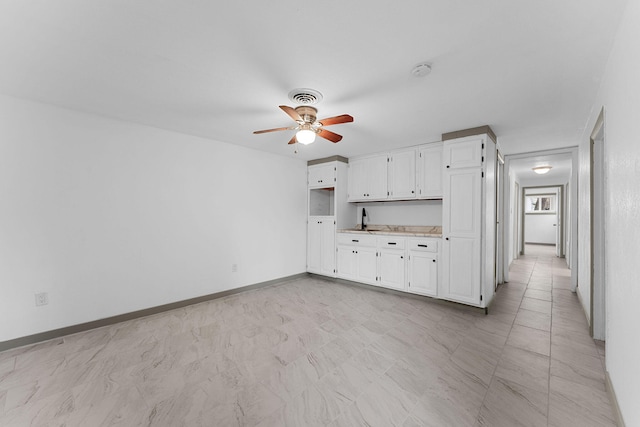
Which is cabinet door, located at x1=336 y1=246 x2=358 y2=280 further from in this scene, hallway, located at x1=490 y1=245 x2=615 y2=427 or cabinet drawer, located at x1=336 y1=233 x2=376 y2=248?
hallway, located at x1=490 y1=245 x2=615 y2=427

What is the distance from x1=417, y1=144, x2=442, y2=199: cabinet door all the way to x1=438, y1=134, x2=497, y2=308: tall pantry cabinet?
0.31m

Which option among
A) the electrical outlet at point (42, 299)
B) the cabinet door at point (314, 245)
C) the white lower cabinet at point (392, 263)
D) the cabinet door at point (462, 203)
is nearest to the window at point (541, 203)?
the cabinet door at point (462, 203)

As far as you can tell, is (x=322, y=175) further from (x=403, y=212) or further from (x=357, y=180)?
(x=403, y=212)

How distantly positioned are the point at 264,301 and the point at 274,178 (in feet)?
6.80

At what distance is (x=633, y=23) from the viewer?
1251 millimetres

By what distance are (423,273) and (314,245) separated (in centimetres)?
207

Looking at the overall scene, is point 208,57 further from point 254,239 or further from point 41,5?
point 254,239

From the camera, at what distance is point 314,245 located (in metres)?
5.05

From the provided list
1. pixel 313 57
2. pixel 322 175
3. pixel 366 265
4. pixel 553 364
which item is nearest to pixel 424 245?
pixel 366 265

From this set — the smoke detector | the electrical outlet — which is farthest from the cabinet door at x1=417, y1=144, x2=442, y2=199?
the electrical outlet

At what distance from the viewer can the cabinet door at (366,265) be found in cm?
425

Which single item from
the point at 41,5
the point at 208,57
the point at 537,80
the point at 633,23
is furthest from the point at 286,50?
the point at 537,80

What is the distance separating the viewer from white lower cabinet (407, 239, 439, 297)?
3646 mm

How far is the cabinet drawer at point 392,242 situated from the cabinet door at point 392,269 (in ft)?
0.21
